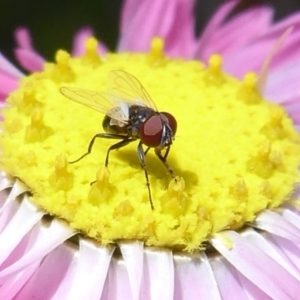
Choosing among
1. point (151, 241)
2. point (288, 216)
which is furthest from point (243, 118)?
point (151, 241)

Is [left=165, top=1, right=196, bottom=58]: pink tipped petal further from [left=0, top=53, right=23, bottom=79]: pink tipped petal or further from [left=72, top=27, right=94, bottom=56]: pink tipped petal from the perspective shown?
[left=0, top=53, right=23, bottom=79]: pink tipped petal

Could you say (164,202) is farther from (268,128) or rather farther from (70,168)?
(268,128)

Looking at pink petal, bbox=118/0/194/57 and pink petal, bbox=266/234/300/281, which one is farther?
pink petal, bbox=118/0/194/57

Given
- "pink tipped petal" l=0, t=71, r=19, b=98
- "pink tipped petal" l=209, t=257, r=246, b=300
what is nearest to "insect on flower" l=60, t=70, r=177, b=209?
"pink tipped petal" l=209, t=257, r=246, b=300

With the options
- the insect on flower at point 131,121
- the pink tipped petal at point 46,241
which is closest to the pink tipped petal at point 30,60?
the insect on flower at point 131,121

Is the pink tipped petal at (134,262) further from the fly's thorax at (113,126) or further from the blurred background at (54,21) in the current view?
the blurred background at (54,21)
